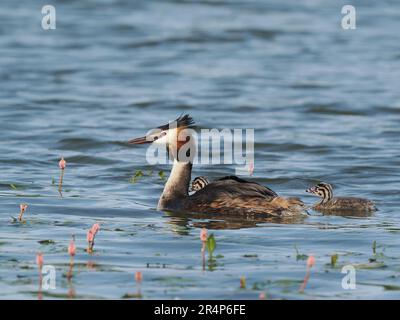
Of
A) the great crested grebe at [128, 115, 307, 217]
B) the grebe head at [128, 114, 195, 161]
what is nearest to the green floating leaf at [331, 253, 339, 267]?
the great crested grebe at [128, 115, 307, 217]

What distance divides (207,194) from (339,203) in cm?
141

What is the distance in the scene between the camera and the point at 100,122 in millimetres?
18219

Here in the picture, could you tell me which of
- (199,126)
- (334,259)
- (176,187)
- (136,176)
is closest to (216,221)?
(176,187)

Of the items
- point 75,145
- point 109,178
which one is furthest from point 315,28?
point 109,178

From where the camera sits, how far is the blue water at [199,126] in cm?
891

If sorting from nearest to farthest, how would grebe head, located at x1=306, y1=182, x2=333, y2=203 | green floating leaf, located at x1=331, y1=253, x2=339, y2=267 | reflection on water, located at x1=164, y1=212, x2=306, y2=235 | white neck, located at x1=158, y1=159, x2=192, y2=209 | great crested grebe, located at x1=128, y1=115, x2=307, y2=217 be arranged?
green floating leaf, located at x1=331, y1=253, x2=339, y2=267 < reflection on water, located at x1=164, y1=212, x2=306, y2=235 < great crested grebe, located at x1=128, y1=115, x2=307, y2=217 < white neck, located at x1=158, y1=159, x2=192, y2=209 < grebe head, located at x1=306, y1=182, x2=333, y2=203

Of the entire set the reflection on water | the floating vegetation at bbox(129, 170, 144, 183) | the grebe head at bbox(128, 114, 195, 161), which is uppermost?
the grebe head at bbox(128, 114, 195, 161)

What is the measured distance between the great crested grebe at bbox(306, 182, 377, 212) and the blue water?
0.19 metres

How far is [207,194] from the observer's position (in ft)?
37.7

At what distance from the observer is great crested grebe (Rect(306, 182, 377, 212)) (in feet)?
38.2

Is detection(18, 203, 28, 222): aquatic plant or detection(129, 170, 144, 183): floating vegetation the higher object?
detection(129, 170, 144, 183): floating vegetation

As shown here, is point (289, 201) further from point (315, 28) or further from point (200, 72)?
point (315, 28)

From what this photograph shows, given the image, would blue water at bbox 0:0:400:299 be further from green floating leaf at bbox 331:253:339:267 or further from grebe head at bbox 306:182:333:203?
grebe head at bbox 306:182:333:203

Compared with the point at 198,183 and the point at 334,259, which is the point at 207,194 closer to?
the point at 198,183
